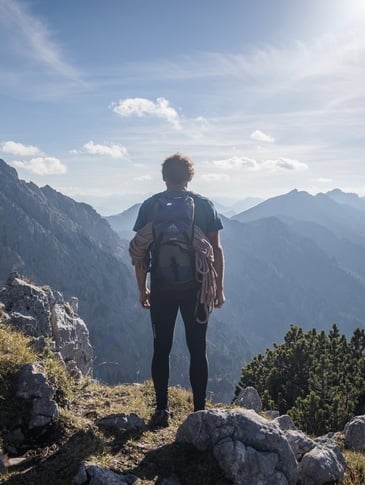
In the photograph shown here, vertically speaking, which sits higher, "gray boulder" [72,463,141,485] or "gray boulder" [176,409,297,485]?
"gray boulder" [176,409,297,485]

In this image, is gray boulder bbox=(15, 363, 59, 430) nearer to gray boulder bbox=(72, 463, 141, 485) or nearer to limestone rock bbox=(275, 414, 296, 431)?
gray boulder bbox=(72, 463, 141, 485)

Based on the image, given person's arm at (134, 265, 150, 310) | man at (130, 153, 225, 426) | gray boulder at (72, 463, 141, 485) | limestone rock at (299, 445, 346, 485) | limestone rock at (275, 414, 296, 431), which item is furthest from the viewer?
limestone rock at (275, 414, 296, 431)

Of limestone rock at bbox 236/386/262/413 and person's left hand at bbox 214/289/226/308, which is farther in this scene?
limestone rock at bbox 236/386/262/413

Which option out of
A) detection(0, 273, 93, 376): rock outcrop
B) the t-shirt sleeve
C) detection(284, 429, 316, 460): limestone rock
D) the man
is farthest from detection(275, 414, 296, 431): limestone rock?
detection(0, 273, 93, 376): rock outcrop

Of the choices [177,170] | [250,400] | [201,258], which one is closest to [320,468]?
[201,258]

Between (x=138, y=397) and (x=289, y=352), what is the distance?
1140 centimetres

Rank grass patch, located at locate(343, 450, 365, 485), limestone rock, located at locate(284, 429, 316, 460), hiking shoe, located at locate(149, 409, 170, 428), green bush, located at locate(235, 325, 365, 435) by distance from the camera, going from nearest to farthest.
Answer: grass patch, located at locate(343, 450, 365, 485)
limestone rock, located at locate(284, 429, 316, 460)
hiking shoe, located at locate(149, 409, 170, 428)
green bush, located at locate(235, 325, 365, 435)

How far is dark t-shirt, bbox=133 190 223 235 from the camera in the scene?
6.93m

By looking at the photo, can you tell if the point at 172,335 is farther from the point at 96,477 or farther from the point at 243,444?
the point at 96,477

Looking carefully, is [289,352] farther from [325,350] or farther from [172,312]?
[172,312]

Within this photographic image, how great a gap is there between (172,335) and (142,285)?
107cm

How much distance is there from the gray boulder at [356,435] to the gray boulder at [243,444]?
2.74 meters

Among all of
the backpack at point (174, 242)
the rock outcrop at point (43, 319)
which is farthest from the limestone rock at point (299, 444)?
the rock outcrop at point (43, 319)

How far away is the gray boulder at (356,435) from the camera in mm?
7502
